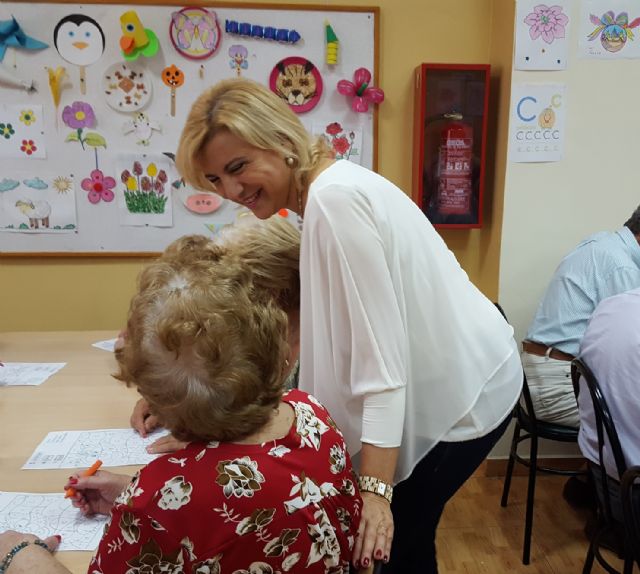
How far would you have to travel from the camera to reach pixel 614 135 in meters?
2.45

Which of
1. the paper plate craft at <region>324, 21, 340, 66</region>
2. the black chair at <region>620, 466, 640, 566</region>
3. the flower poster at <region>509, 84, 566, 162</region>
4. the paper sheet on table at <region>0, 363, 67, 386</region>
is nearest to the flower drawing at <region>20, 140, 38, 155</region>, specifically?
the paper sheet on table at <region>0, 363, 67, 386</region>

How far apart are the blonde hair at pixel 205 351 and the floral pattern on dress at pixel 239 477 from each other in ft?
0.14

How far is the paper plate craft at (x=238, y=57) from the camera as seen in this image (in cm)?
256

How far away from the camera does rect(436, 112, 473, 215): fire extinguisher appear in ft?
8.43

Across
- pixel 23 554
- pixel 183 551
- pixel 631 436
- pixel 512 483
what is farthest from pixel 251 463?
pixel 512 483

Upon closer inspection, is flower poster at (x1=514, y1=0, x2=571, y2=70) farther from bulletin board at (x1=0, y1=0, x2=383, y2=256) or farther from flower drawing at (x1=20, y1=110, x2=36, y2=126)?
flower drawing at (x1=20, y1=110, x2=36, y2=126)

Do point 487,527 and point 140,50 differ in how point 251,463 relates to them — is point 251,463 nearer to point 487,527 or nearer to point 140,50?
point 487,527

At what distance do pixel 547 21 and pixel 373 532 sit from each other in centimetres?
221

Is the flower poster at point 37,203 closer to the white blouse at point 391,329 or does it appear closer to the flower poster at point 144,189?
the flower poster at point 144,189

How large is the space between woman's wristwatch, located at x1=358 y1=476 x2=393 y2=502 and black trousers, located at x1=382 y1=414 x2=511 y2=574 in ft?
0.70

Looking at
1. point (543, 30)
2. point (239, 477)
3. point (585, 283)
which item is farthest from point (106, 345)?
point (543, 30)

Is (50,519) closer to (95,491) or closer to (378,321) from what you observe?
(95,491)

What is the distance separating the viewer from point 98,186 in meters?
2.64

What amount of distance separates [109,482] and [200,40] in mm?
2078
